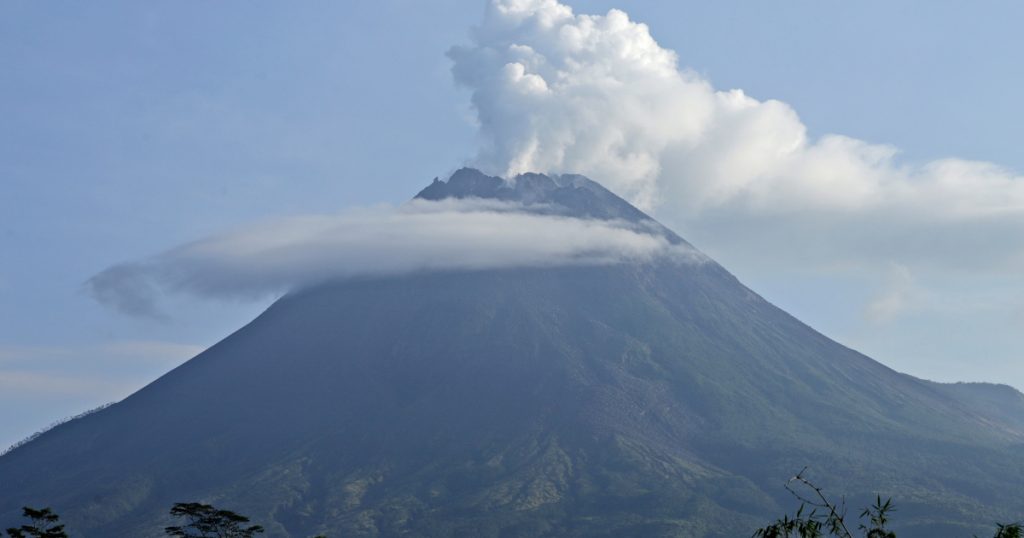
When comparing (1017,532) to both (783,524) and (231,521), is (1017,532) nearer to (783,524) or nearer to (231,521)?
(783,524)

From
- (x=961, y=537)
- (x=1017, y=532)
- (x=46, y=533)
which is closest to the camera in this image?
(x=1017, y=532)

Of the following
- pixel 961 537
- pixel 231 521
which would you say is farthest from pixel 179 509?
pixel 961 537

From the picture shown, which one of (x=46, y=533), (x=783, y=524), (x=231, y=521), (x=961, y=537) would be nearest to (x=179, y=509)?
(x=231, y=521)

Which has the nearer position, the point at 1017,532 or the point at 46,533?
the point at 1017,532

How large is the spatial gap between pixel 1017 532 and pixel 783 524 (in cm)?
568

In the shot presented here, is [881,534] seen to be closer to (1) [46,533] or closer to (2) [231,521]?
(1) [46,533]

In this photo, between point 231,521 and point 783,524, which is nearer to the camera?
point 783,524

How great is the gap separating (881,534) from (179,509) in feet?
213

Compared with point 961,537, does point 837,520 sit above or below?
above

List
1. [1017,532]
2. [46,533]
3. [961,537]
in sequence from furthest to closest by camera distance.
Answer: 1. [961,537]
2. [46,533]
3. [1017,532]

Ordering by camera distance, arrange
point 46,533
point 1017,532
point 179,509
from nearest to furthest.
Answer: point 1017,532
point 46,533
point 179,509

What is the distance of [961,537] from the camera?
198 meters

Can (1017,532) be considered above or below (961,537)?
above

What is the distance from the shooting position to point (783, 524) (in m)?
32.2
